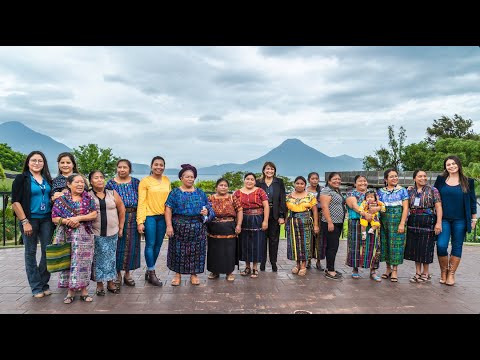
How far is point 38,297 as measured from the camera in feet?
13.4

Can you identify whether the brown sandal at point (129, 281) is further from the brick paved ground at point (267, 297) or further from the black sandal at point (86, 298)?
the black sandal at point (86, 298)

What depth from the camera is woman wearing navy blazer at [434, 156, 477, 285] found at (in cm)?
462

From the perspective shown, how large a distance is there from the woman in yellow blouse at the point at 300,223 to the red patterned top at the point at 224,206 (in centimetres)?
86

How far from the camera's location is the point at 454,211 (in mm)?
4652

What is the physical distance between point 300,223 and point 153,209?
210 cm

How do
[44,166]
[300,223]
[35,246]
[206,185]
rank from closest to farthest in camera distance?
[35,246] → [44,166] → [300,223] → [206,185]

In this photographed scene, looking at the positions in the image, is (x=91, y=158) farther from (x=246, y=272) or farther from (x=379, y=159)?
(x=379, y=159)

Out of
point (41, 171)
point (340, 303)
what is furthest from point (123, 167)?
point (340, 303)

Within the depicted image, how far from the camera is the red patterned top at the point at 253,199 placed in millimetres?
4973

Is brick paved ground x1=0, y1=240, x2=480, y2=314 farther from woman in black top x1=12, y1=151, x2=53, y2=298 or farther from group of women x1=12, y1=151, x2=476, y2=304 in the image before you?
woman in black top x1=12, y1=151, x2=53, y2=298

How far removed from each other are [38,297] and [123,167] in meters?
1.79


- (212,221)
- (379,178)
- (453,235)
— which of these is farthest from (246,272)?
(379,178)

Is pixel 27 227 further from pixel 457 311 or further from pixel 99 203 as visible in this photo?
pixel 457 311

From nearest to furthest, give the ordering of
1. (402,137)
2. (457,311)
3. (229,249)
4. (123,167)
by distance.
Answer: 1. (457,311)
2. (123,167)
3. (229,249)
4. (402,137)
